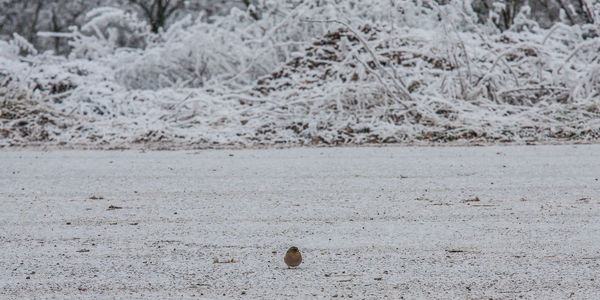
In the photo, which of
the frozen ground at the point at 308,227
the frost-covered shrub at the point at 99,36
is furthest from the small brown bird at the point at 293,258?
the frost-covered shrub at the point at 99,36

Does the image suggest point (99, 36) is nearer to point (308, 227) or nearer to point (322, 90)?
point (322, 90)

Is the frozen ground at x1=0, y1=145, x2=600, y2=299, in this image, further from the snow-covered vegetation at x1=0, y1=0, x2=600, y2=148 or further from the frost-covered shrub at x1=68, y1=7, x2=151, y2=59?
the frost-covered shrub at x1=68, y1=7, x2=151, y2=59

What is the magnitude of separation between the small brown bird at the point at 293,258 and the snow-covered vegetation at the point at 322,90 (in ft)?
9.99

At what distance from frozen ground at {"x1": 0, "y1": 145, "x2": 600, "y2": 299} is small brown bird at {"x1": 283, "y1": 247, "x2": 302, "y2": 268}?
0.02 metres

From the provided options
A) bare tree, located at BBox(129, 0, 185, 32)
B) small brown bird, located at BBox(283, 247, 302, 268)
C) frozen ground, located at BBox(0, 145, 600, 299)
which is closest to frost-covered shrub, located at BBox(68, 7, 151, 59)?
frozen ground, located at BBox(0, 145, 600, 299)

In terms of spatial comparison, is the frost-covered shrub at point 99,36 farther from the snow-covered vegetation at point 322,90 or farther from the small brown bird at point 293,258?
the small brown bird at point 293,258

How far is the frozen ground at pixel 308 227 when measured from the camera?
5.55ft

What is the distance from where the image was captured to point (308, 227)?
2.31 meters

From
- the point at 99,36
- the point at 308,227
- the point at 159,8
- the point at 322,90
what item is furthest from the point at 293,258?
the point at 159,8

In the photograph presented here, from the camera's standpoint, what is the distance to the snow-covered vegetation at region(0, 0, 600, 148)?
5082 mm

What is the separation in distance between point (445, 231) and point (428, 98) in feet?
11.4

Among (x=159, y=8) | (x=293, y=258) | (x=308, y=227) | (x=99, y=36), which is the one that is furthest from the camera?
(x=159, y=8)

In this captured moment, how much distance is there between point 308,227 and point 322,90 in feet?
12.3

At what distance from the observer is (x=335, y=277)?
5.70 feet
